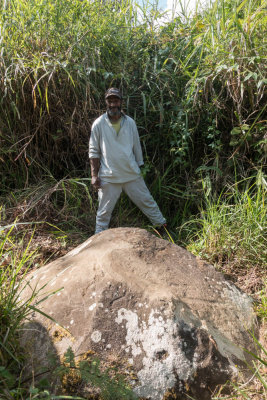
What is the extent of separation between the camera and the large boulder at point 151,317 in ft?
5.60

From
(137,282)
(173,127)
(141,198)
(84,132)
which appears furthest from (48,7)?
(137,282)

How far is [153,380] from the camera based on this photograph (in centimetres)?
167

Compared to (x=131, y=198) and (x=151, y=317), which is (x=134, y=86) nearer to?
(x=131, y=198)

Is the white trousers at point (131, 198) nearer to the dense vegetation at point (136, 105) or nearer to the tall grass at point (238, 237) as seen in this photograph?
the dense vegetation at point (136, 105)

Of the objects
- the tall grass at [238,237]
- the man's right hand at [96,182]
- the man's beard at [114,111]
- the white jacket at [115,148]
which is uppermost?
the man's beard at [114,111]

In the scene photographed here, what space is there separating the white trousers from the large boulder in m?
1.31

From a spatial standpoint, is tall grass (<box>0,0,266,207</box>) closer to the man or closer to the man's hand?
the man

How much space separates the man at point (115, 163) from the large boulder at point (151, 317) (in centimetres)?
134

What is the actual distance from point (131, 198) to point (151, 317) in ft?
6.40

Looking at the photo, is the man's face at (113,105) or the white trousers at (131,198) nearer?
the man's face at (113,105)

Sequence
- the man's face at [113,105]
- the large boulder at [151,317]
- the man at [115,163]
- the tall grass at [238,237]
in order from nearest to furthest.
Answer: the large boulder at [151,317]
the tall grass at [238,237]
the man's face at [113,105]
the man at [115,163]

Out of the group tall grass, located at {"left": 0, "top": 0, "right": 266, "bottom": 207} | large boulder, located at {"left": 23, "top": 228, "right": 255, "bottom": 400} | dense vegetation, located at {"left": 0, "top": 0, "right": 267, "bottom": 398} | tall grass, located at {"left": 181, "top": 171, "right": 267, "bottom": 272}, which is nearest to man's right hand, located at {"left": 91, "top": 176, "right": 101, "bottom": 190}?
dense vegetation, located at {"left": 0, "top": 0, "right": 267, "bottom": 398}

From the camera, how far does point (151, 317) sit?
182 centimetres

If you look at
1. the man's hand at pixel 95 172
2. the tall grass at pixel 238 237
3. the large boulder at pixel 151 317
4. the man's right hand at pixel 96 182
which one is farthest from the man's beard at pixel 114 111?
the large boulder at pixel 151 317
